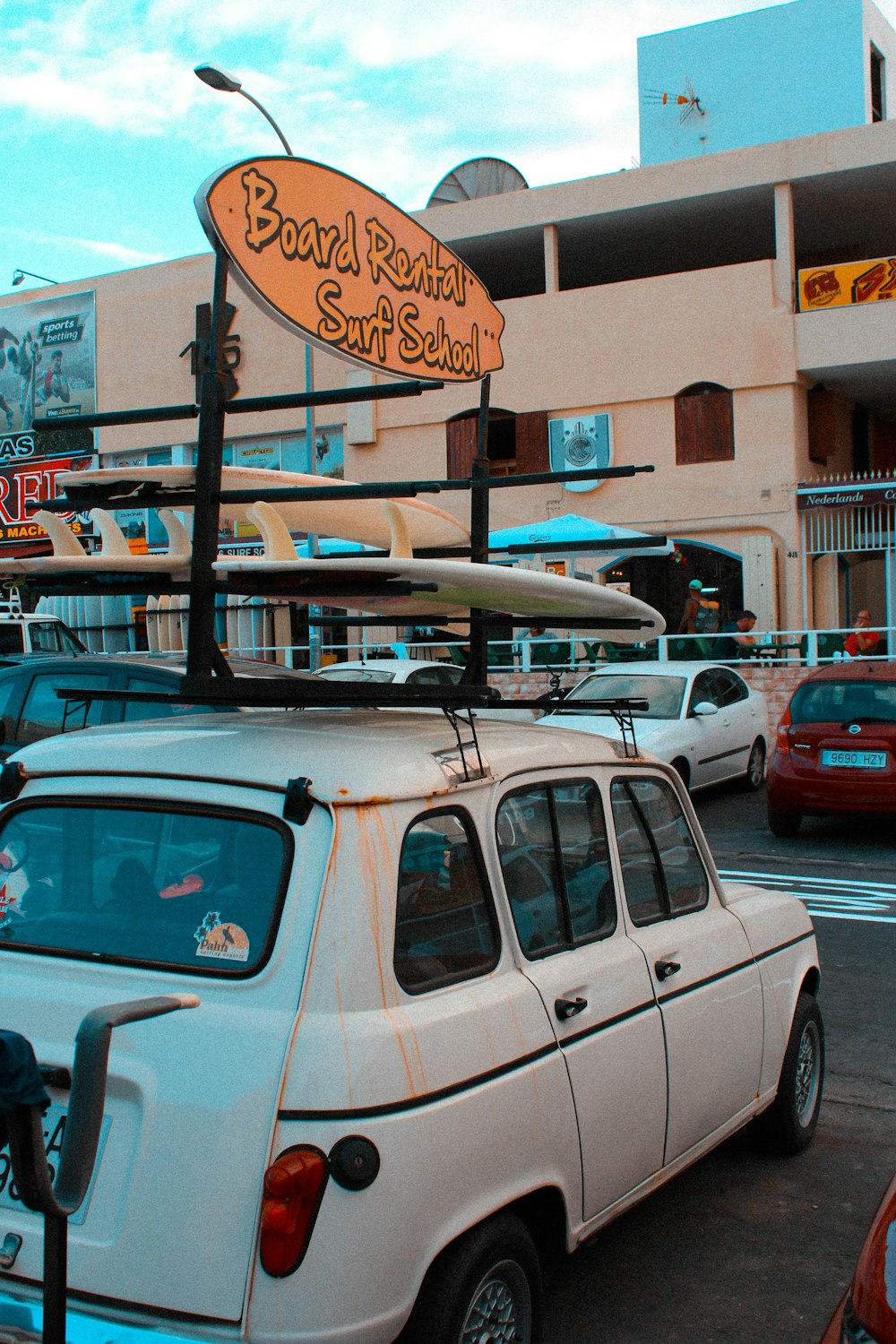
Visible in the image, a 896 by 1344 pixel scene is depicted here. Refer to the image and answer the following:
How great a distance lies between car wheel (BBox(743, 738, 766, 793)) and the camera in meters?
14.7

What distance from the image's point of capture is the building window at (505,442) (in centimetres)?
2473

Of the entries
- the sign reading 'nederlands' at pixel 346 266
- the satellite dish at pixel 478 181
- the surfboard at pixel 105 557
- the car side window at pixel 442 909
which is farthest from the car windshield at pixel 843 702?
the satellite dish at pixel 478 181

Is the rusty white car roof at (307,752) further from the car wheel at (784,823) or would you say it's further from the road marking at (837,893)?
the car wheel at (784,823)

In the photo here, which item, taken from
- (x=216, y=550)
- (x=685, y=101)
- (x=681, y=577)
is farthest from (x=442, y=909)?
(x=685, y=101)

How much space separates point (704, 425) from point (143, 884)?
843 inches

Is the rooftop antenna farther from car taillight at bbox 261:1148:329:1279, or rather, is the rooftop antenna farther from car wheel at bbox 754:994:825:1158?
car taillight at bbox 261:1148:329:1279

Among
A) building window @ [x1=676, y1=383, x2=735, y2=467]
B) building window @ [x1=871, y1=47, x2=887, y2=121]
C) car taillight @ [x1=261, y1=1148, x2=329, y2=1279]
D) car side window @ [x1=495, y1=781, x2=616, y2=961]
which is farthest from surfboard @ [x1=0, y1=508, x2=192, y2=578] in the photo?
building window @ [x1=871, y1=47, x2=887, y2=121]

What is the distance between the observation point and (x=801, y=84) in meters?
28.7

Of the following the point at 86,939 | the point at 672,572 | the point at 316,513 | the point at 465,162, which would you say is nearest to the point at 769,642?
the point at 672,572

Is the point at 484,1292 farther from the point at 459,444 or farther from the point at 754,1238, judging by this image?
the point at 459,444

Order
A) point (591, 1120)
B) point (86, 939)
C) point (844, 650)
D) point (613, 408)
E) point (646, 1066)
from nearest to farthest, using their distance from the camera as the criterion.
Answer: point (86, 939), point (591, 1120), point (646, 1066), point (844, 650), point (613, 408)

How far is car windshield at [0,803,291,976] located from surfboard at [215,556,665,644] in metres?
0.60

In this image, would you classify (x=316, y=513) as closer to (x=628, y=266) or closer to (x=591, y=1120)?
(x=591, y=1120)

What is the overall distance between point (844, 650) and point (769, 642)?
2.95 meters
